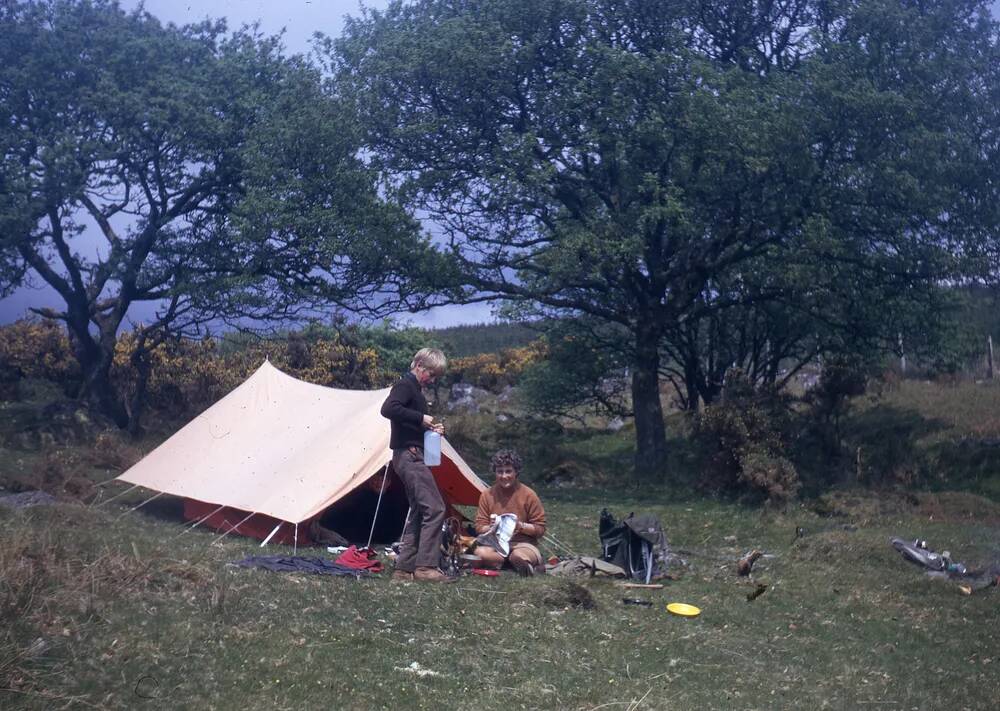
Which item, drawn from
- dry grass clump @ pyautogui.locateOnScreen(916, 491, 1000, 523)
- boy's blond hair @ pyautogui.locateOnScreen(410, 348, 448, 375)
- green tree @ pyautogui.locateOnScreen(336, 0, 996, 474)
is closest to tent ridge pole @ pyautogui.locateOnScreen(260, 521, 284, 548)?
boy's blond hair @ pyautogui.locateOnScreen(410, 348, 448, 375)

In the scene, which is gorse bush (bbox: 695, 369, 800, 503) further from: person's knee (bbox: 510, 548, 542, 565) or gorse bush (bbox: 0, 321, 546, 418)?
gorse bush (bbox: 0, 321, 546, 418)

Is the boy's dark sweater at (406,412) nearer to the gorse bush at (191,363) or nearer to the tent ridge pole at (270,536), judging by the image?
the tent ridge pole at (270,536)

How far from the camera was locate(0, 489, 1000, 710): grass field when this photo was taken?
501 centimetres

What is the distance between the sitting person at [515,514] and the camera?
870 centimetres

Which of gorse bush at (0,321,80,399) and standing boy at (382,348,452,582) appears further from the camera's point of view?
gorse bush at (0,321,80,399)

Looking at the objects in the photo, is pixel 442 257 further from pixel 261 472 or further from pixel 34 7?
pixel 34 7

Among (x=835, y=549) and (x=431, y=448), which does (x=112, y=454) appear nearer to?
(x=431, y=448)

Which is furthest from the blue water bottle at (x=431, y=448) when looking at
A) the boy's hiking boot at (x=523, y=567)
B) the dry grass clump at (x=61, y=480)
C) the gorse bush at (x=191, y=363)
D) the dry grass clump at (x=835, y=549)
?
the gorse bush at (x=191, y=363)

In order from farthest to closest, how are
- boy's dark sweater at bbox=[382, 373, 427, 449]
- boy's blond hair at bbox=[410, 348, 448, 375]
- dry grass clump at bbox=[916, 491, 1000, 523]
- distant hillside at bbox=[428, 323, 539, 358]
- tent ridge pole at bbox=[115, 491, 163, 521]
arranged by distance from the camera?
distant hillside at bbox=[428, 323, 539, 358], dry grass clump at bbox=[916, 491, 1000, 523], tent ridge pole at bbox=[115, 491, 163, 521], boy's blond hair at bbox=[410, 348, 448, 375], boy's dark sweater at bbox=[382, 373, 427, 449]

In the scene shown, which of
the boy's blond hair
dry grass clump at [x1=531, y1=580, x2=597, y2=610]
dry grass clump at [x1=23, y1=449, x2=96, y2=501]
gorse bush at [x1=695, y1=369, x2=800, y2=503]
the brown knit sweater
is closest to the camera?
dry grass clump at [x1=531, y1=580, x2=597, y2=610]

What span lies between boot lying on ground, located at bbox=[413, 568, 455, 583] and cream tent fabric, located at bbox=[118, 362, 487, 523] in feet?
6.44

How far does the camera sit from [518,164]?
15.3 meters

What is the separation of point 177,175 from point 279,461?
9.81m

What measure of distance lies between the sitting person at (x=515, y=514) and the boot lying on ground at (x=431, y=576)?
67cm
